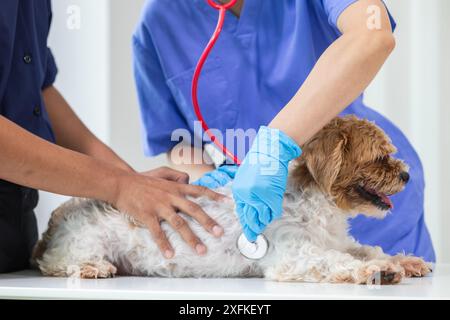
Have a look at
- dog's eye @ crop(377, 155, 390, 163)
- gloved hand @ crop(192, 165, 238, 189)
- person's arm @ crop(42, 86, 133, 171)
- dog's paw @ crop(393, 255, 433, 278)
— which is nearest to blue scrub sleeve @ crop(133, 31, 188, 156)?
person's arm @ crop(42, 86, 133, 171)

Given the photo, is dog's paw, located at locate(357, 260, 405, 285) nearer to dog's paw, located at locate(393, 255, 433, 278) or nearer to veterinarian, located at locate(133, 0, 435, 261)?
dog's paw, located at locate(393, 255, 433, 278)

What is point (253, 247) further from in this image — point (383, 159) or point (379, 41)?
point (379, 41)

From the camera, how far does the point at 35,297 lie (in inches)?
38.0

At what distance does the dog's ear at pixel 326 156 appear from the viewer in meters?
1.28

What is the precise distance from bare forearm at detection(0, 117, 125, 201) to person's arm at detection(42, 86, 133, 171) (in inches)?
13.7

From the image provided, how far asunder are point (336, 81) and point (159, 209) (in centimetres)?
44

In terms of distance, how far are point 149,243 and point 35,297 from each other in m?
0.39

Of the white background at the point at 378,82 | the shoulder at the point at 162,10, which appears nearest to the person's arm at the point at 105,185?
the shoulder at the point at 162,10

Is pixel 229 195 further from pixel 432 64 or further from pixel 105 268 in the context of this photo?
pixel 432 64

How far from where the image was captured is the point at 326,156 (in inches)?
50.5

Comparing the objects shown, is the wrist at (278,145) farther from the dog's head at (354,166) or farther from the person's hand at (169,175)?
the person's hand at (169,175)

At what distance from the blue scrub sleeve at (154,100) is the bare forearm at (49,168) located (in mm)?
491

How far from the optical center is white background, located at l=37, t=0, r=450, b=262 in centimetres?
201
